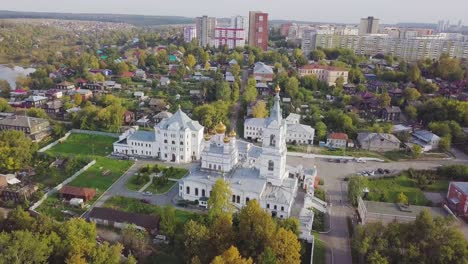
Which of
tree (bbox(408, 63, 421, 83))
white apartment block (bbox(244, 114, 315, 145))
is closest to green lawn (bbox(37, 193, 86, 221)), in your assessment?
white apartment block (bbox(244, 114, 315, 145))

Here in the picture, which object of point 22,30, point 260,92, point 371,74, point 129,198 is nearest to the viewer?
point 129,198

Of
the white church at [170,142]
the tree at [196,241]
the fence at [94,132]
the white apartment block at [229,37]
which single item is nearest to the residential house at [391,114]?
the white church at [170,142]

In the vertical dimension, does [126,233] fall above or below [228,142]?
below

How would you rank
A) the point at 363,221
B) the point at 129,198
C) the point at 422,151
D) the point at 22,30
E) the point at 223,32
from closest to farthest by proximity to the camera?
the point at 363,221, the point at 129,198, the point at 422,151, the point at 223,32, the point at 22,30

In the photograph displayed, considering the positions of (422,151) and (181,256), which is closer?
(181,256)

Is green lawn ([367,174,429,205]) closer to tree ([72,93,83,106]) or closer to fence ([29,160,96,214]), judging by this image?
fence ([29,160,96,214])

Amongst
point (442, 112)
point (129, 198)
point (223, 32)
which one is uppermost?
point (223, 32)

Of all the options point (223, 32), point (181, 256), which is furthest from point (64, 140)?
point (223, 32)

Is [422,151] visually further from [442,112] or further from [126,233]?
[126,233]
